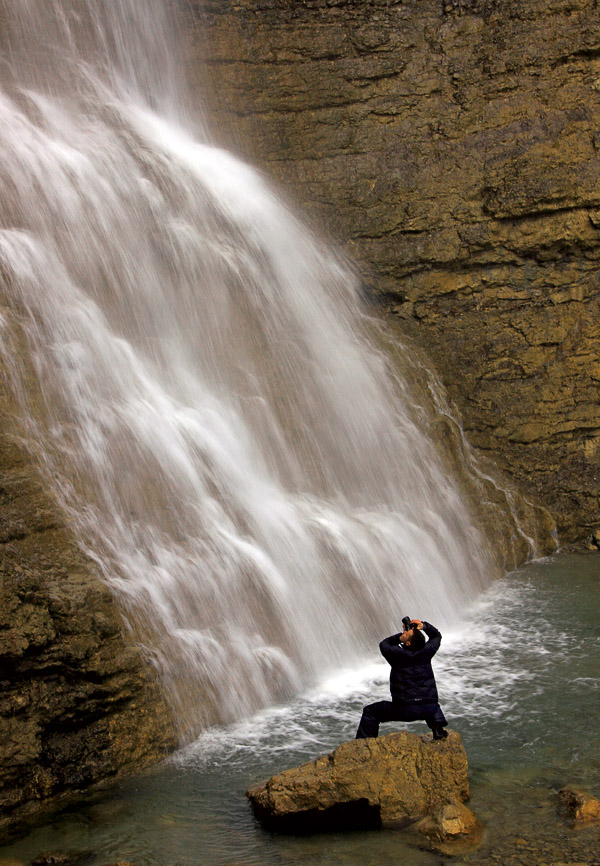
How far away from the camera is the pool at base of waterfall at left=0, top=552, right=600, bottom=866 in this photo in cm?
612

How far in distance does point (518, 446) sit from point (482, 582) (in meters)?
3.16

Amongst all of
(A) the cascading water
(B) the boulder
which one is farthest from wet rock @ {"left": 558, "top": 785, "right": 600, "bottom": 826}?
(A) the cascading water

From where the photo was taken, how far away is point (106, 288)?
12016 millimetres

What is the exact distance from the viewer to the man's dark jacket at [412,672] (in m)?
7.05

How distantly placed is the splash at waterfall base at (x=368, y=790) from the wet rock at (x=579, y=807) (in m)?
0.70

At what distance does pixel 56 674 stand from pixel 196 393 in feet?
16.5

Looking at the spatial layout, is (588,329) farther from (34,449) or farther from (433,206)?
(34,449)

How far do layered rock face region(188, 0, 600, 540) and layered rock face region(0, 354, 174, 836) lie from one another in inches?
353

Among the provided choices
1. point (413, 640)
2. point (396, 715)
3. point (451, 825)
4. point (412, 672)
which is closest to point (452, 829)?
point (451, 825)

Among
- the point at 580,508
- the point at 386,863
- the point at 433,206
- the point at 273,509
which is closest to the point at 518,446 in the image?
the point at 580,508

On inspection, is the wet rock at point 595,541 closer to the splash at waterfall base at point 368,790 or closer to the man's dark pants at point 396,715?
the man's dark pants at point 396,715

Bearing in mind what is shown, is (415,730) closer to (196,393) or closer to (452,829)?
(452,829)

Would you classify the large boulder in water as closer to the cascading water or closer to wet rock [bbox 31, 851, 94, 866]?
wet rock [bbox 31, 851, 94, 866]

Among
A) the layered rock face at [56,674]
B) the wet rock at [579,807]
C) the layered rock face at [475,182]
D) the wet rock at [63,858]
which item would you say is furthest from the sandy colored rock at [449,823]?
the layered rock face at [475,182]
